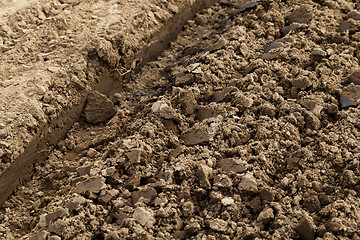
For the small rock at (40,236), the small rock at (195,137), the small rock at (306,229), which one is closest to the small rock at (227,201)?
the small rock at (306,229)

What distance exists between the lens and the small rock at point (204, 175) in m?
2.71

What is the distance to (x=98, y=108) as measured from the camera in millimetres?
3736

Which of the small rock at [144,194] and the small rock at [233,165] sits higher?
the small rock at [144,194]

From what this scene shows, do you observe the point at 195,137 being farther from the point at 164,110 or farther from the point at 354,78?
the point at 354,78

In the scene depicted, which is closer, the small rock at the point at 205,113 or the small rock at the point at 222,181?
the small rock at the point at 222,181

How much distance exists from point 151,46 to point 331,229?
2.55 m

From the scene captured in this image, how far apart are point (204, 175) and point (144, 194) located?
1.26 feet

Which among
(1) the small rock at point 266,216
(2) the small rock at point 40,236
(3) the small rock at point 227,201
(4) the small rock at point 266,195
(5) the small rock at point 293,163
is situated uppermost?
(2) the small rock at point 40,236

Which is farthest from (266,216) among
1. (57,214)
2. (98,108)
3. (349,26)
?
(349,26)

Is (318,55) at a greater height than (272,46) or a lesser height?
lesser

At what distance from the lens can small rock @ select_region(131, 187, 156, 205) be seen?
269 cm

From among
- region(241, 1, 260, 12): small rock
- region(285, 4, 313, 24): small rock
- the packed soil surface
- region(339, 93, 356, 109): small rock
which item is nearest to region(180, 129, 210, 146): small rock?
the packed soil surface

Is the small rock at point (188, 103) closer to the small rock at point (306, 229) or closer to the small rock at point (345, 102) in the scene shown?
the small rock at point (345, 102)

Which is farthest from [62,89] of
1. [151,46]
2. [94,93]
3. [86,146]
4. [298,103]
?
[298,103]
